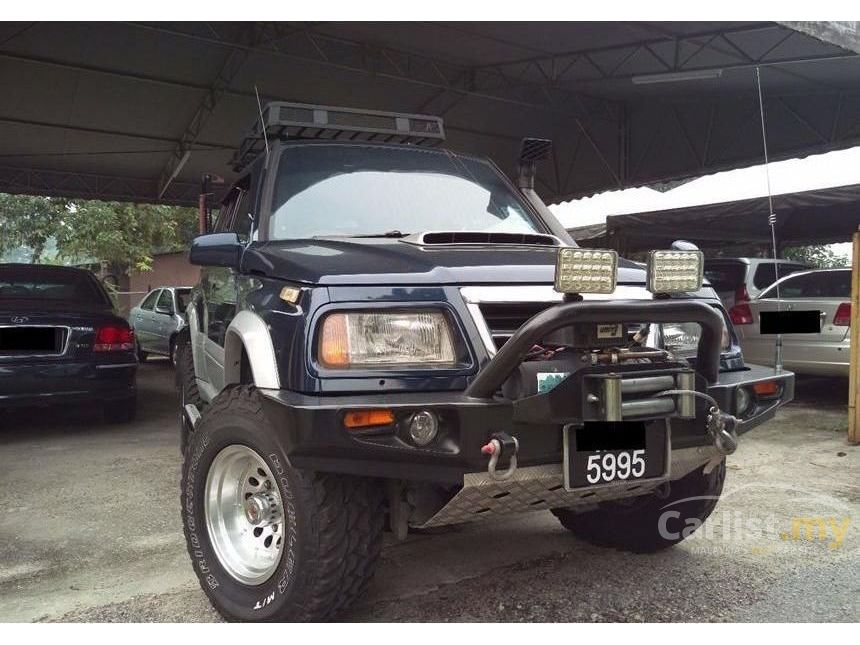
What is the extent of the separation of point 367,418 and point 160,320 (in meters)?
11.1

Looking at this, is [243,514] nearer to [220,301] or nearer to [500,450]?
[220,301]

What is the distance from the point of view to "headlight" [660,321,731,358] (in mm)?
2895

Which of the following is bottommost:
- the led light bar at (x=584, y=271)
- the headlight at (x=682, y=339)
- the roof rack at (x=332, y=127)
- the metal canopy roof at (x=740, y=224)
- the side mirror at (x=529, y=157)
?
the headlight at (x=682, y=339)

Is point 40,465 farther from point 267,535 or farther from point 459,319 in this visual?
point 459,319

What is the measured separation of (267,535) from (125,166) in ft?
42.1

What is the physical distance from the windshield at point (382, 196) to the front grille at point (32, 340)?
11.5 feet

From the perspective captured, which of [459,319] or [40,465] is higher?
[459,319]

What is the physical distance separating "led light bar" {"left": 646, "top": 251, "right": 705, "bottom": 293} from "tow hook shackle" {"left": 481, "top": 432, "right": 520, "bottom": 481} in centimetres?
72

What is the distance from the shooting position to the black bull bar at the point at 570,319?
2.19 meters

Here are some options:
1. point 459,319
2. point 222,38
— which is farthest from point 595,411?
point 222,38

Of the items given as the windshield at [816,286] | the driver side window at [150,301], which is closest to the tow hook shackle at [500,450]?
the windshield at [816,286]

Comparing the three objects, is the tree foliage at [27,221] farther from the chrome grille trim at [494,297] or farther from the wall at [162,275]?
the chrome grille trim at [494,297]

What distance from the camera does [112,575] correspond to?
334 centimetres

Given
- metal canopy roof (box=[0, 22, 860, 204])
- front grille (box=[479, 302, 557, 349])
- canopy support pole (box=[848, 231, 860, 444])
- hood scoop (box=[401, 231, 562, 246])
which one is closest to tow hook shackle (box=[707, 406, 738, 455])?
front grille (box=[479, 302, 557, 349])
